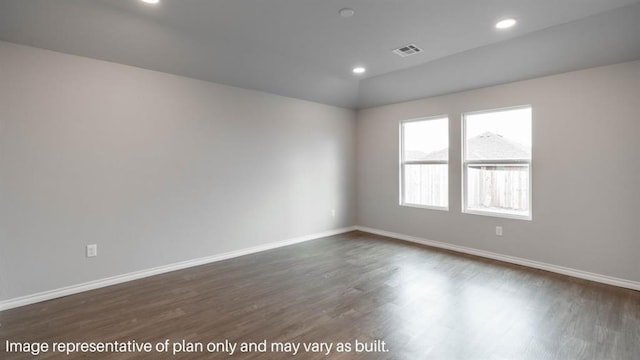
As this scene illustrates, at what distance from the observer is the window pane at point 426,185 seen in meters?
5.02

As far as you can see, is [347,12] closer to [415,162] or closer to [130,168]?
[130,168]

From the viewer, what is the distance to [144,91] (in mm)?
3590


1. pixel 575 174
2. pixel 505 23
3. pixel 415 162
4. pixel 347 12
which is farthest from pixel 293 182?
pixel 575 174

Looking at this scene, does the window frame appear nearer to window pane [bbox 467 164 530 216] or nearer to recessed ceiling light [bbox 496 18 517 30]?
window pane [bbox 467 164 530 216]

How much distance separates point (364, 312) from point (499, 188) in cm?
291

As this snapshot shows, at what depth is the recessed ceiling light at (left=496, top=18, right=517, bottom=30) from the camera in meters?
2.92

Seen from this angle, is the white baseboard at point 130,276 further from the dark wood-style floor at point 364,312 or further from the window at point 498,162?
the window at point 498,162

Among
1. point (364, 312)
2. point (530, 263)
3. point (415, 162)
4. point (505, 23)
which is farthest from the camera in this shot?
point (415, 162)

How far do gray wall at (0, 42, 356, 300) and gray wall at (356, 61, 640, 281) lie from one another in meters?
2.77

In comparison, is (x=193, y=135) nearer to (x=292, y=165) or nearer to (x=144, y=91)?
(x=144, y=91)

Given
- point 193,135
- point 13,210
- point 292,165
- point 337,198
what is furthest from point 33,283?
point 337,198

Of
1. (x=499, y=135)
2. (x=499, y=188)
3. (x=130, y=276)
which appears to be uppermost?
(x=499, y=135)

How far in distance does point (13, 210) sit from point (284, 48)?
3.18m

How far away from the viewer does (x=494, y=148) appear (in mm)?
4359
